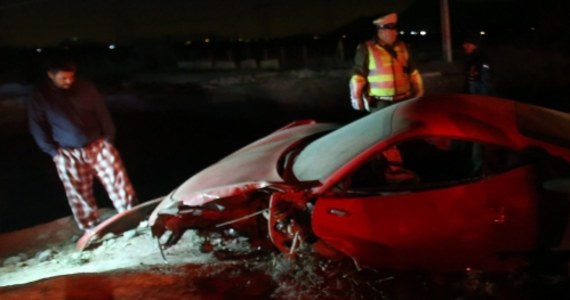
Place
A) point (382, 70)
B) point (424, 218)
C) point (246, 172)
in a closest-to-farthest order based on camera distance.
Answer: point (424, 218) < point (246, 172) < point (382, 70)

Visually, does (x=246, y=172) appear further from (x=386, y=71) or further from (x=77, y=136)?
(x=77, y=136)

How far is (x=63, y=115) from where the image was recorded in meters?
5.88

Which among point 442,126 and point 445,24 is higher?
point 445,24

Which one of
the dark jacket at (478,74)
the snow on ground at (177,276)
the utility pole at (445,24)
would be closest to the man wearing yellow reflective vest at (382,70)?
the dark jacket at (478,74)

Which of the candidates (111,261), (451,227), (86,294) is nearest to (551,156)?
(451,227)

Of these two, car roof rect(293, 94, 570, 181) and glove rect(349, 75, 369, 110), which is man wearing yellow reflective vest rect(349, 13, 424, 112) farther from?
car roof rect(293, 94, 570, 181)

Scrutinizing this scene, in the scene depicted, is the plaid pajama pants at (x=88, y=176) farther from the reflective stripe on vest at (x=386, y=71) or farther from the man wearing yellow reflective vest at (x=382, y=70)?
the reflective stripe on vest at (x=386, y=71)

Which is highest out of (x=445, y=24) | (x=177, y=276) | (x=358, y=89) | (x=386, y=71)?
(x=445, y=24)

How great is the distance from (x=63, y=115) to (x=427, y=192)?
12.0 ft

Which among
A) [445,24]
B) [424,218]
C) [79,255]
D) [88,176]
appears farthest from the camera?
[445,24]

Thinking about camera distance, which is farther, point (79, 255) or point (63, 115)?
point (63, 115)

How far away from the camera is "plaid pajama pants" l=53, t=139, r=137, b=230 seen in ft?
19.8

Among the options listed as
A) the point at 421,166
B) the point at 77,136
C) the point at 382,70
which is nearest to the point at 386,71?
the point at 382,70

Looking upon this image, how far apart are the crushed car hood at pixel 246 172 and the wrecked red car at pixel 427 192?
15 millimetres
